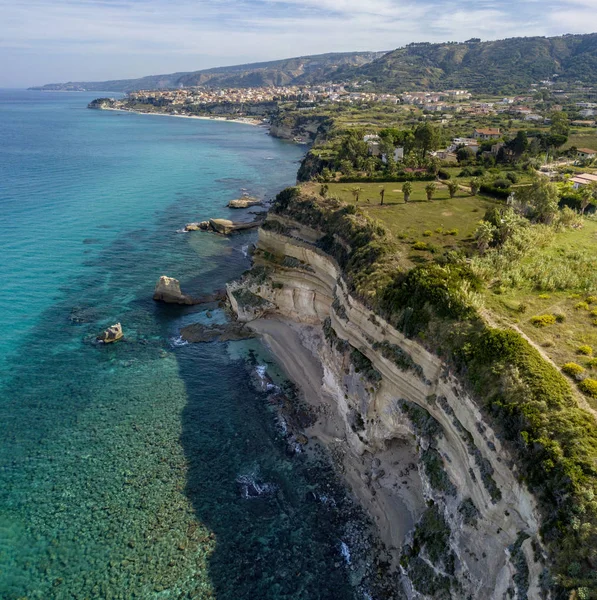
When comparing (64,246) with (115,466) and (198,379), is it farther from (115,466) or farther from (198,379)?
(115,466)

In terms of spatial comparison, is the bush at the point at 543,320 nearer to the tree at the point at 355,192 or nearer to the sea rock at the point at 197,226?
the tree at the point at 355,192

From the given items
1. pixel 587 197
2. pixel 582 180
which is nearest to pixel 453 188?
pixel 587 197

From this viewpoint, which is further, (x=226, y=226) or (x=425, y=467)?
(x=226, y=226)

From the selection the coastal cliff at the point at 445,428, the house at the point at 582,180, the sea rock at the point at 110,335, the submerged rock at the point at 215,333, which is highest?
the house at the point at 582,180

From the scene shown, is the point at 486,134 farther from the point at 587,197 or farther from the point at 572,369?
the point at 572,369

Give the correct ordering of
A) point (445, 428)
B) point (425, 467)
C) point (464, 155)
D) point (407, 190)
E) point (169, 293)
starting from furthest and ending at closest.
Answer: point (464, 155) → point (169, 293) → point (407, 190) → point (425, 467) → point (445, 428)

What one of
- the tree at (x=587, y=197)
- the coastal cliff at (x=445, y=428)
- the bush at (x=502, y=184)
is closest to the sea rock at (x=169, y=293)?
the coastal cliff at (x=445, y=428)
